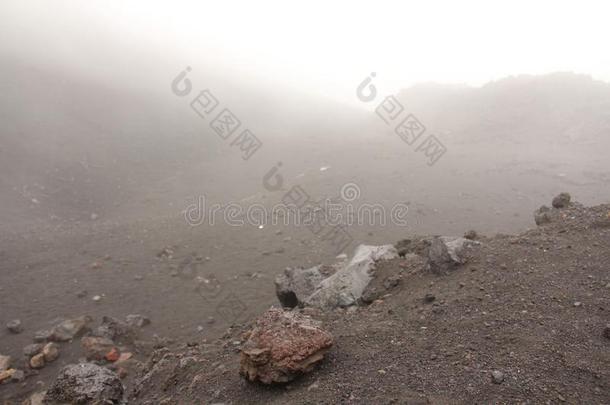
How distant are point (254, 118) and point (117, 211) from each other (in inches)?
Answer: 713

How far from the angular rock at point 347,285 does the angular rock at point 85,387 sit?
3101mm

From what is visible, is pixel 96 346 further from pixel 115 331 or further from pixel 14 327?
pixel 14 327

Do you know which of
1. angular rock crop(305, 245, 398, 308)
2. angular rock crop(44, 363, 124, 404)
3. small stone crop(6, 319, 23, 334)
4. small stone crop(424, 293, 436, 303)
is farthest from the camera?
small stone crop(6, 319, 23, 334)

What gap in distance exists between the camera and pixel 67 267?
12.7m

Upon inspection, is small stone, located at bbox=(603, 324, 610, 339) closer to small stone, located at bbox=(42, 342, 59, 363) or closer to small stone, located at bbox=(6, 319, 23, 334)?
small stone, located at bbox=(42, 342, 59, 363)

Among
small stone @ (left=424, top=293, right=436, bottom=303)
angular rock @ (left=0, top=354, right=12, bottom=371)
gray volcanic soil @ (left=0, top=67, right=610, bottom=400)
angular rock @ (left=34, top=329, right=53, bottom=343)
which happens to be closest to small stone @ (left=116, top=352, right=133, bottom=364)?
gray volcanic soil @ (left=0, top=67, right=610, bottom=400)

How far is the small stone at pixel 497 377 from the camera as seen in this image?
3549mm

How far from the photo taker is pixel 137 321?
9898 mm

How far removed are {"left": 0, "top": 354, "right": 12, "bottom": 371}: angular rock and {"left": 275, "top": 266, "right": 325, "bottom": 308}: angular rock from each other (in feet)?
18.5

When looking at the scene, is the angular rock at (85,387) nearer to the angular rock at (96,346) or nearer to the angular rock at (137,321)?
the angular rock at (96,346)

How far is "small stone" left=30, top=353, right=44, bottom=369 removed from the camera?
815 cm

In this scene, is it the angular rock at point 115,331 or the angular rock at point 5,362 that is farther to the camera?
the angular rock at point 115,331

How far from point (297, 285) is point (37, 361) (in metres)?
5.58

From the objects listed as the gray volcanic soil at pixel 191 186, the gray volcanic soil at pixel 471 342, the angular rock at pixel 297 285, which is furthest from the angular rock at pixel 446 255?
the gray volcanic soil at pixel 191 186
